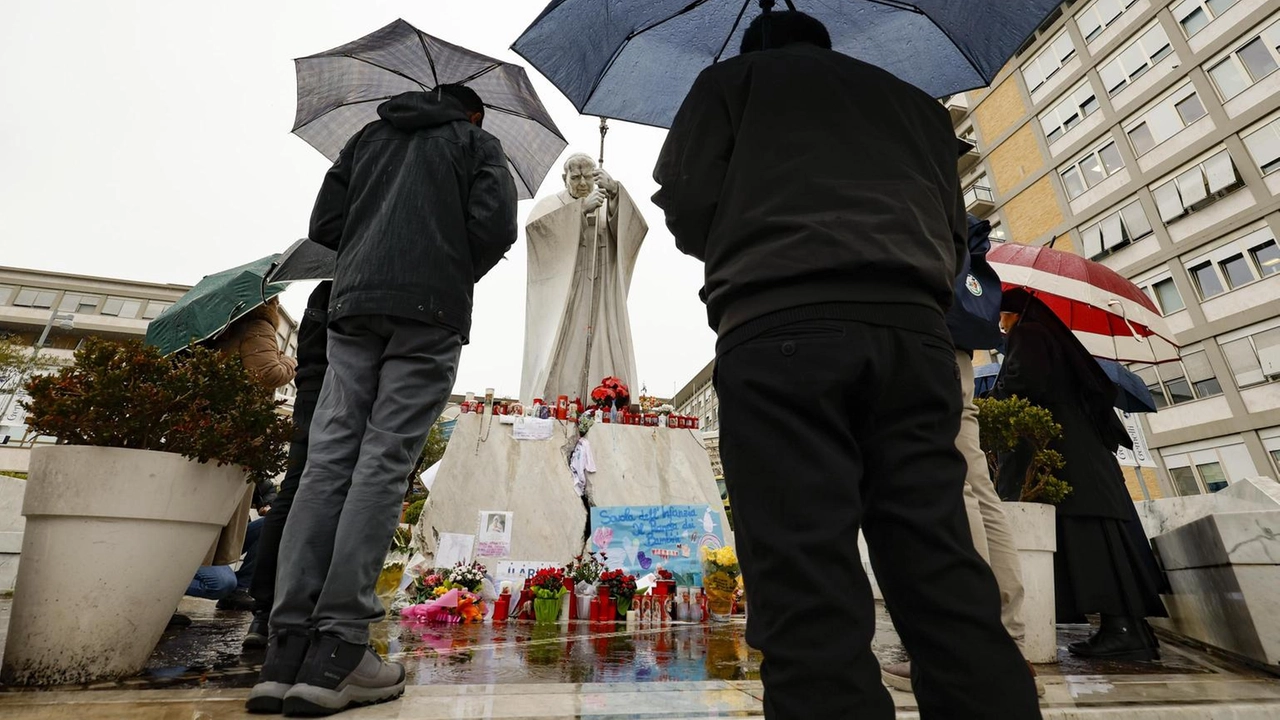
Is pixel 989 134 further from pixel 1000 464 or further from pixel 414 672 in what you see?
pixel 414 672

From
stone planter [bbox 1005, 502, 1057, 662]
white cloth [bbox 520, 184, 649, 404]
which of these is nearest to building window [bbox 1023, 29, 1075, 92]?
white cloth [bbox 520, 184, 649, 404]

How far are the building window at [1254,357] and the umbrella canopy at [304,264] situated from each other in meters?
20.5

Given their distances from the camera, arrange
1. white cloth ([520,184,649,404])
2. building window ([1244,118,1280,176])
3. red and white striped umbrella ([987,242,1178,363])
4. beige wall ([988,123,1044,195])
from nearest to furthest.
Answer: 1. red and white striped umbrella ([987,242,1178,363])
2. white cloth ([520,184,649,404])
3. building window ([1244,118,1280,176])
4. beige wall ([988,123,1044,195])

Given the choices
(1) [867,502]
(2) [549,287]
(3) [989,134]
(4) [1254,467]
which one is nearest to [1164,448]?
(4) [1254,467]

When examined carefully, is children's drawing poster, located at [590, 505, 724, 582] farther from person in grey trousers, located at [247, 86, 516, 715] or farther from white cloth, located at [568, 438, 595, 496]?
person in grey trousers, located at [247, 86, 516, 715]

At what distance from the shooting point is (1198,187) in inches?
651

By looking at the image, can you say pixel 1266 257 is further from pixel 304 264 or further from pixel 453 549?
pixel 304 264

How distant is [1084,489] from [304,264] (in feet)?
14.3

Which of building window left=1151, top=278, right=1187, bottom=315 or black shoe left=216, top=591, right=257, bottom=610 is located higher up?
building window left=1151, top=278, right=1187, bottom=315

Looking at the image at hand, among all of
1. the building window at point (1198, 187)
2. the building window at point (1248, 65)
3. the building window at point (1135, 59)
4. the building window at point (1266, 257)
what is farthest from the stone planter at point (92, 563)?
the building window at point (1135, 59)

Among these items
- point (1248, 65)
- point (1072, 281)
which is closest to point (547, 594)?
point (1072, 281)

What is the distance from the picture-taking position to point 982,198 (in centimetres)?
2323

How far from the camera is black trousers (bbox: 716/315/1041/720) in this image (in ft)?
2.97

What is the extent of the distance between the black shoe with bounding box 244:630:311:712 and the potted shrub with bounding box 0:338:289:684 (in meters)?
0.47
